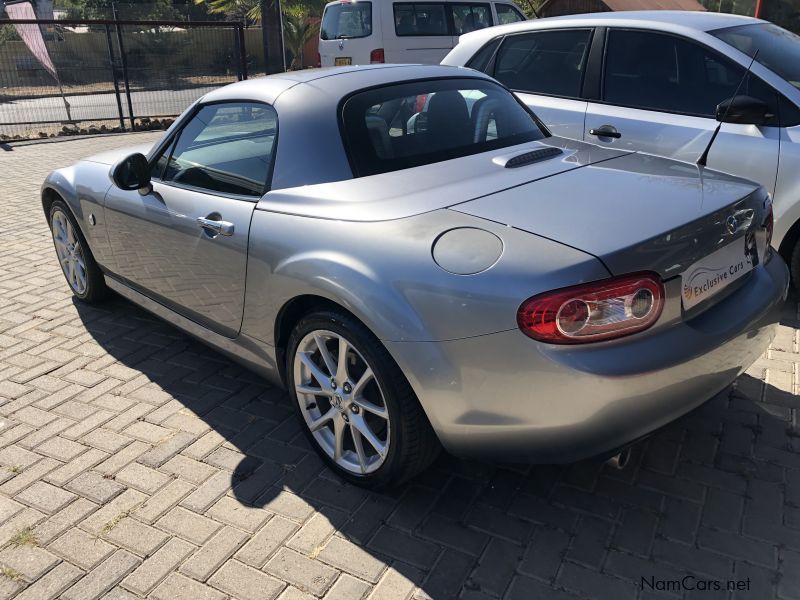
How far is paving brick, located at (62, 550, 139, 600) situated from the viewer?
2400 millimetres

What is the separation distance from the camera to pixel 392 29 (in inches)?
474

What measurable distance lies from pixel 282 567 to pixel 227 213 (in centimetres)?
152

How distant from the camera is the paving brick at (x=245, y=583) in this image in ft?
7.75

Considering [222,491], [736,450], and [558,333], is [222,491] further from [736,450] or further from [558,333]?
[736,450]

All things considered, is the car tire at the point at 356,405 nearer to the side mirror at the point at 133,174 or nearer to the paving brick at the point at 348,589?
the paving brick at the point at 348,589

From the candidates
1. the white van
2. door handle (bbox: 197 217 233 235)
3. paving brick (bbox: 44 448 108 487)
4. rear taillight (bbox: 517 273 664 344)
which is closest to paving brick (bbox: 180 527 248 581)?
paving brick (bbox: 44 448 108 487)

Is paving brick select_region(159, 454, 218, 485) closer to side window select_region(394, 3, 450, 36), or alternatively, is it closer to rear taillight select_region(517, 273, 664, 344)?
rear taillight select_region(517, 273, 664, 344)

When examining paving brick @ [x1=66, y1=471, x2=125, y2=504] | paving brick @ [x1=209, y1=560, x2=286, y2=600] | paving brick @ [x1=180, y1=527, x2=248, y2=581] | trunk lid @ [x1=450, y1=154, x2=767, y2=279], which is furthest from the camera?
paving brick @ [x1=66, y1=471, x2=125, y2=504]

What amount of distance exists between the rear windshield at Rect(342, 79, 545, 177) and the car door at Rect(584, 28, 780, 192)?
3.23 feet

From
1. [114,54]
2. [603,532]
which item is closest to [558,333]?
[603,532]

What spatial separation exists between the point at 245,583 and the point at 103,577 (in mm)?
516

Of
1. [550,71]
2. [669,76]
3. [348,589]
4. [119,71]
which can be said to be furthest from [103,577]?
[119,71]

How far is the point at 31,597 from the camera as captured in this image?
2.40 metres

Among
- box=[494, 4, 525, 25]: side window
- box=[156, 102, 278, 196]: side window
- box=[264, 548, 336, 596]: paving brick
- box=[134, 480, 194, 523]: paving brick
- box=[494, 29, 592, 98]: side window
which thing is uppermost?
box=[494, 4, 525, 25]: side window
